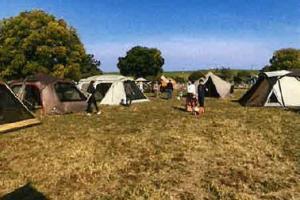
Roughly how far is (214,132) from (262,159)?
4.27 meters

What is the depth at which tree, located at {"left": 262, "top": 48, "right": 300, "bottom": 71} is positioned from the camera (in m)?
111

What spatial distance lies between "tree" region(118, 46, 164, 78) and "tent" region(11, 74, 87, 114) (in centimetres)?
9237

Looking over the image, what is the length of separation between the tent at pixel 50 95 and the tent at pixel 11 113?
534 centimetres

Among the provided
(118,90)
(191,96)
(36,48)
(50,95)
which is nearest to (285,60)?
(36,48)

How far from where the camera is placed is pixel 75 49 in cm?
5403

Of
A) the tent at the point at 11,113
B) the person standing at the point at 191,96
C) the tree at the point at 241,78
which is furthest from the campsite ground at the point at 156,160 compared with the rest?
the tree at the point at 241,78

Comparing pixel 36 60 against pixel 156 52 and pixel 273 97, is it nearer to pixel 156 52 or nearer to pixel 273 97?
pixel 273 97

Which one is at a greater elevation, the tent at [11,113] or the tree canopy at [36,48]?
the tree canopy at [36,48]

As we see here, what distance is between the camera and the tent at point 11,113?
17.6 m

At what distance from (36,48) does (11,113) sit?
34239mm

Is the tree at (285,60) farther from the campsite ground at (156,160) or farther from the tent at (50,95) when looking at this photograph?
the campsite ground at (156,160)

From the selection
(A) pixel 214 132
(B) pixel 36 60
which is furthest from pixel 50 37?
(A) pixel 214 132

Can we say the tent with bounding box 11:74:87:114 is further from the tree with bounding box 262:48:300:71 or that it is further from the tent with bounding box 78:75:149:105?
the tree with bounding box 262:48:300:71

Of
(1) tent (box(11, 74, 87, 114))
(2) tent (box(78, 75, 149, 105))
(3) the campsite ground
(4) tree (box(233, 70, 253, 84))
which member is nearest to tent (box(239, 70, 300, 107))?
(3) the campsite ground
